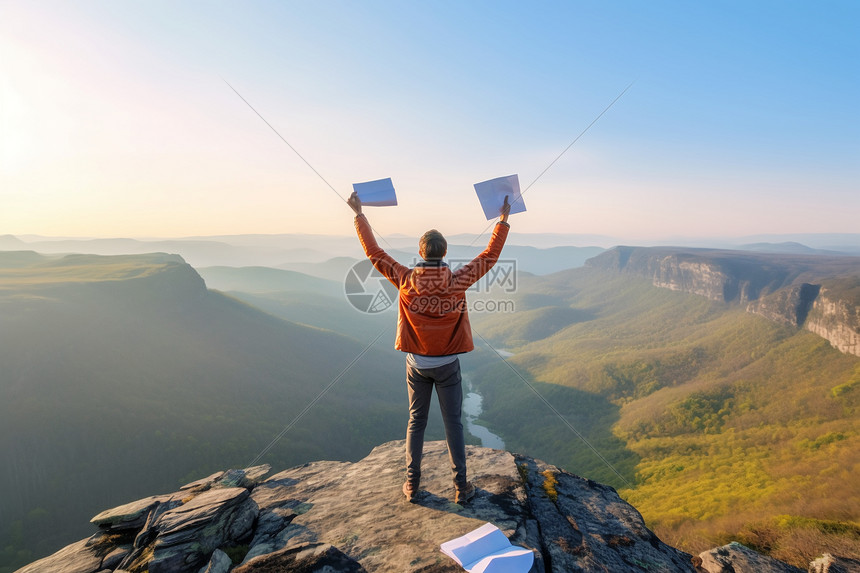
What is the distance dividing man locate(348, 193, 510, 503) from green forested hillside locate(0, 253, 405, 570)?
54.2m

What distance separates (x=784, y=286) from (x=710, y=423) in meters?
94.4

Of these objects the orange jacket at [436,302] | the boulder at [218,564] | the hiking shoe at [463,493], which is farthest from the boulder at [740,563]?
the boulder at [218,564]

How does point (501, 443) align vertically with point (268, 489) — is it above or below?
below

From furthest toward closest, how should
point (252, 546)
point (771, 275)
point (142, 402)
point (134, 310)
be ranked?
1. point (771, 275)
2. point (134, 310)
3. point (142, 402)
4. point (252, 546)

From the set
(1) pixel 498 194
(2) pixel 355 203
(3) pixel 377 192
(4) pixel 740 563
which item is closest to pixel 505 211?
(1) pixel 498 194

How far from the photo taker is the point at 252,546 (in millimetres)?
5918

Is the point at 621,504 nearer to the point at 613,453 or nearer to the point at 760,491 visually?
the point at 760,491

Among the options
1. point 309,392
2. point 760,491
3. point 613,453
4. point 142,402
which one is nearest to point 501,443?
point 613,453

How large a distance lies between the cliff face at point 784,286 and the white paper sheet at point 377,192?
114m

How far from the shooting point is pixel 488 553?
4.94 meters

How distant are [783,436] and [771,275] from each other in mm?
113988

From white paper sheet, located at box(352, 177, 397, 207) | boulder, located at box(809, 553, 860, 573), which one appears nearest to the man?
white paper sheet, located at box(352, 177, 397, 207)

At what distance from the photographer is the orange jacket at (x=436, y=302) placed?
5656 millimetres

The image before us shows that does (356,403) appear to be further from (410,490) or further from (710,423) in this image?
(410,490)
